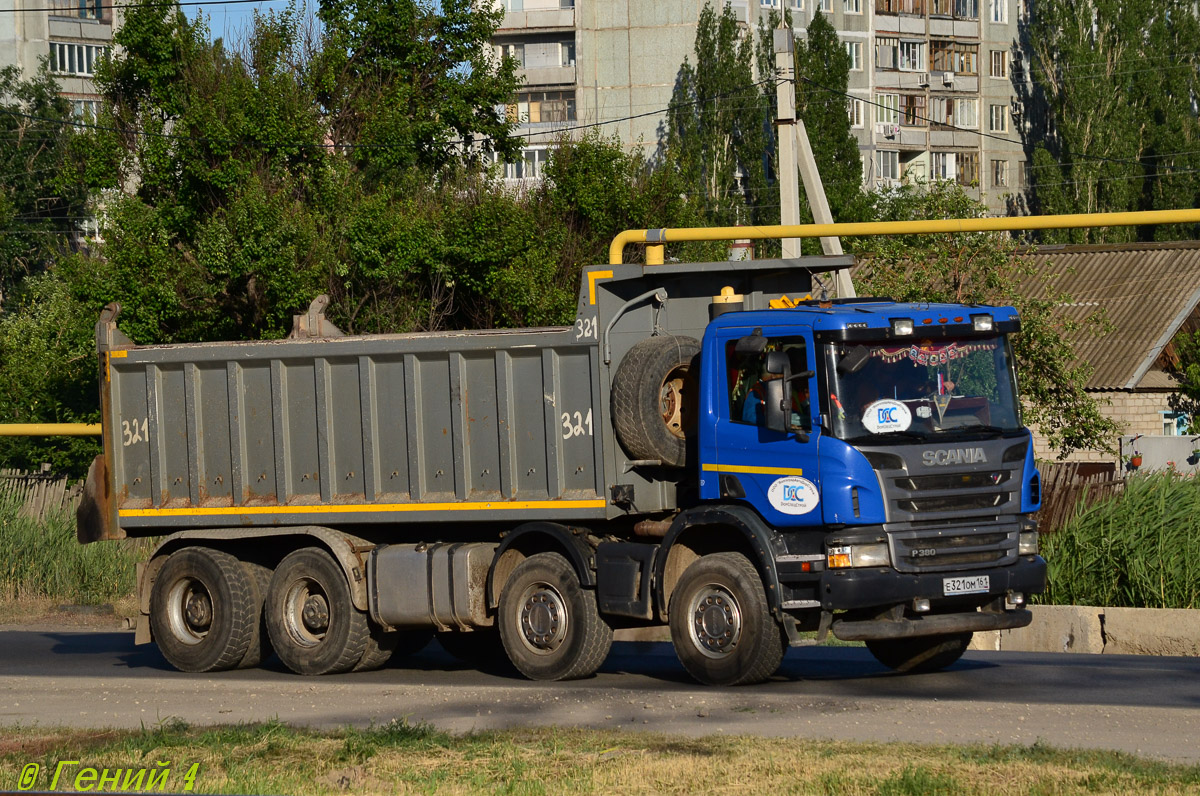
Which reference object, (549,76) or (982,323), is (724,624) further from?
(549,76)

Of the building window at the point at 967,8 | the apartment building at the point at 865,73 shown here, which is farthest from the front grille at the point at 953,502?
the building window at the point at 967,8

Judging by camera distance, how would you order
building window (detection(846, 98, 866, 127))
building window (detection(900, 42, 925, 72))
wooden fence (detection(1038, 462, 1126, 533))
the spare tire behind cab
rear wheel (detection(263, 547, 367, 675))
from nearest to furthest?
the spare tire behind cab < rear wheel (detection(263, 547, 367, 675)) < wooden fence (detection(1038, 462, 1126, 533)) < building window (detection(846, 98, 866, 127)) < building window (detection(900, 42, 925, 72))

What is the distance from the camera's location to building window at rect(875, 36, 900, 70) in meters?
82.1

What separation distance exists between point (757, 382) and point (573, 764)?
4143 millimetres

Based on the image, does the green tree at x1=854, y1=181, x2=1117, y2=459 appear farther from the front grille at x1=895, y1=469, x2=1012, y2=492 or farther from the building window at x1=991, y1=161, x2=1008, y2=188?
the building window at x1=991, y1=161, x2=1008, y2=188

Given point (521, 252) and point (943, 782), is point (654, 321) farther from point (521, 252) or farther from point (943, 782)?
point (521, 252)

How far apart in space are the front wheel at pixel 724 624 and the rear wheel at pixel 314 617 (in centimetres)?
335

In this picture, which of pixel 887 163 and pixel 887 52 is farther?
pixel 887 52

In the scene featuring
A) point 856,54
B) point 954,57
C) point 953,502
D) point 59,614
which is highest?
point 954,57

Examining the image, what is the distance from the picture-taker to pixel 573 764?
8930mm

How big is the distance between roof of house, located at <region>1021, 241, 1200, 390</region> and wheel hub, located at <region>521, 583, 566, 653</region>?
26.0 metres

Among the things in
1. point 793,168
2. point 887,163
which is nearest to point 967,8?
point 887,163

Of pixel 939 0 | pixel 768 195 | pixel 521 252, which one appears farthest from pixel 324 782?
pixel 939 0

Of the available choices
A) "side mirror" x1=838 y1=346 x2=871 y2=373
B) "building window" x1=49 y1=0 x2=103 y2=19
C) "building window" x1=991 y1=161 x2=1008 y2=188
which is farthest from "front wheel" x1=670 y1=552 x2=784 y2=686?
"building window" x1=991 y1=161 x2=1008 y2=188
